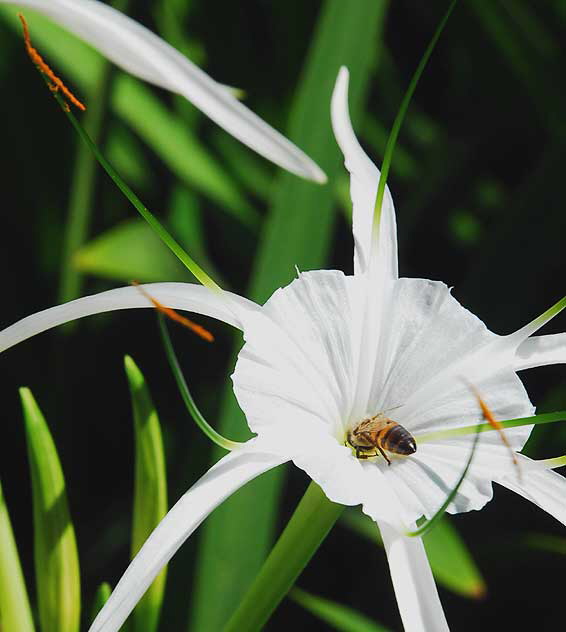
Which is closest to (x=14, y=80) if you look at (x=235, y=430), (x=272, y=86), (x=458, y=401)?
(x=272, y=86)

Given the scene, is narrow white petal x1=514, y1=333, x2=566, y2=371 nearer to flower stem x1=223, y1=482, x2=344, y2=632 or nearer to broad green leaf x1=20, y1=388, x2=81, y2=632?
flower stem x1=223, y1=482, x2=344, y2=632

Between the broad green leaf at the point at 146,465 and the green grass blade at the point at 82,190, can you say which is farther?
the green grass blade at the point at 82,190

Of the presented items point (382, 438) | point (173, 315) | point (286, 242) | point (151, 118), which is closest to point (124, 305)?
point (173, 315)

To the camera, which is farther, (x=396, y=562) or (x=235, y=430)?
(x=235, y=430)

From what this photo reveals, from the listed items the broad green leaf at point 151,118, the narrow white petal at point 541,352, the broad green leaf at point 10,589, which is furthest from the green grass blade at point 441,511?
the broad green leaf at point 151,118

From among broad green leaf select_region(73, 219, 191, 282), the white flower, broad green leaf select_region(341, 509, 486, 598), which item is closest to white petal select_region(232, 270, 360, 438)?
the white flower

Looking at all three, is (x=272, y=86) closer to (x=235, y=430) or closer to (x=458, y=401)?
(x=235, y=430)

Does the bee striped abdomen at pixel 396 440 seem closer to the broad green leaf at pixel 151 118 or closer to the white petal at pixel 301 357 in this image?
the white petal at pixel 301 357
